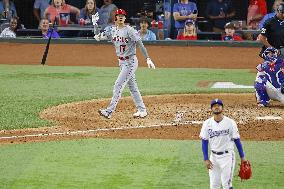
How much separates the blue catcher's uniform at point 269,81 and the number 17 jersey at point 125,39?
8.65 ft

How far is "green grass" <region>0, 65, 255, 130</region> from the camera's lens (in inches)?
596

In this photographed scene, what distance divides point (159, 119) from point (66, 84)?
4.66 meters

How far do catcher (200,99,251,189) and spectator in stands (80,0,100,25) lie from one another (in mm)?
14173

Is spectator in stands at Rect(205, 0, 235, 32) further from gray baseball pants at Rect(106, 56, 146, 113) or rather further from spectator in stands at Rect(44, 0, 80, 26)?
gray baseball pants at Rect(106, 56, 146, 113)

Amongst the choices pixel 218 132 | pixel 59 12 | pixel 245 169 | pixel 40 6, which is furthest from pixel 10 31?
pixel 245 169

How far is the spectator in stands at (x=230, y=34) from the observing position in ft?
73.2

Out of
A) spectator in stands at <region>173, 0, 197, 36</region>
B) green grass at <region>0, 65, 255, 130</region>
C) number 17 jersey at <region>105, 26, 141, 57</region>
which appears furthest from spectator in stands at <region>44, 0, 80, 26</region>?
number 17 jersey at <region>105, 26, 141, 57</region>

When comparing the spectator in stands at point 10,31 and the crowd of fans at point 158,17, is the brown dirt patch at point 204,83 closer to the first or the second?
the crowd of fans at point 158,17

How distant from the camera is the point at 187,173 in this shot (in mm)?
10734

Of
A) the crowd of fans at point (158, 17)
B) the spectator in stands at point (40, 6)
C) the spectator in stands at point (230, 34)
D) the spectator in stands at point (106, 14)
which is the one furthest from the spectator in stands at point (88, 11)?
the spectator in stands at point (230, 34)

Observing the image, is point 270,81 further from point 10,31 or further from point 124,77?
point 10,31

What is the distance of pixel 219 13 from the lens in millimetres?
23500

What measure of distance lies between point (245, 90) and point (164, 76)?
2791mm

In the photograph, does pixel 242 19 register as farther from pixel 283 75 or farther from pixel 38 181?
pixel 38 181
